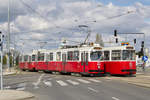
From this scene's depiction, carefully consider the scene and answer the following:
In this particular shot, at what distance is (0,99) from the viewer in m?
12.0

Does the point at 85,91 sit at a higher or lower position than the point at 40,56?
lower

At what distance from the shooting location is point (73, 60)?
1193 inches

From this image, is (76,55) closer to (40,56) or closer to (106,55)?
(106,55)

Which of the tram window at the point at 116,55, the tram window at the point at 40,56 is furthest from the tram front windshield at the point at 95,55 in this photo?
the tram window at the point at 40,56

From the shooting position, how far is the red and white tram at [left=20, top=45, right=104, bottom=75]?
27812mm

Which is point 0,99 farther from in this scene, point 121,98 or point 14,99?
point 121,98

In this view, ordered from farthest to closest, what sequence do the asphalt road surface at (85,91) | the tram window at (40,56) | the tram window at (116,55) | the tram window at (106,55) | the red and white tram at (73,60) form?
the tram window at (40,56)
the tram window at (106,55)
the red and white tram at (73,60)
the tram window at (116,55)
the asphalt road surface at (85,91)

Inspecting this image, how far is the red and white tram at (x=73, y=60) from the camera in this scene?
91.2 ft

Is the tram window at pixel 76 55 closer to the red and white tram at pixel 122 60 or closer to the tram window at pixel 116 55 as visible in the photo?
the red and white tram at pixel 122 60

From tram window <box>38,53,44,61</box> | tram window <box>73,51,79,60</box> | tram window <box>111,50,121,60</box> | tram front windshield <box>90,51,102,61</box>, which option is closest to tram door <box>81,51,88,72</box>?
tram front windshield <box>90,51,102,61</box>

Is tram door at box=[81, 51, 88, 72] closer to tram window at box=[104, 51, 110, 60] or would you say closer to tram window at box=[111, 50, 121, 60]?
tram window at box=[104, 51, 110, 60]

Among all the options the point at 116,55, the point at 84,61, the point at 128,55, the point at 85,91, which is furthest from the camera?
the point at 84,61

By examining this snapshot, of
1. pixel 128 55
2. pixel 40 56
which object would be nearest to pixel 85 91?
pixel 128 55

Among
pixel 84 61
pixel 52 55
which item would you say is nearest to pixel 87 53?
pixel 84 61
